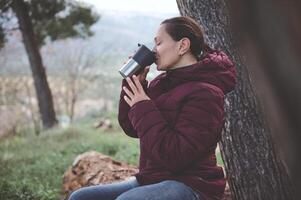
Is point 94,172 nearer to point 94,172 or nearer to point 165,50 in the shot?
point 94,172

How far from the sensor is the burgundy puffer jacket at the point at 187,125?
2105 millimetres

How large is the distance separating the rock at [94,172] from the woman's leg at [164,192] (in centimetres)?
267

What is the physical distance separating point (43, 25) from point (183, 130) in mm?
13467

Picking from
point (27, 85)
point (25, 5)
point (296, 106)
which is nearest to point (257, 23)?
point (296, 106)

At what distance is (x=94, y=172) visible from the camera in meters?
5.14

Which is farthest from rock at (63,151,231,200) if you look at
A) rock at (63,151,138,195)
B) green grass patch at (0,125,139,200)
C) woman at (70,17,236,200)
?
woman at (70,17,236,200)

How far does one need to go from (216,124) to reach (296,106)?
1.73 metres

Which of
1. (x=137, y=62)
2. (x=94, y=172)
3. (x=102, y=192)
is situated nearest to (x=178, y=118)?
(x=137, y=62)

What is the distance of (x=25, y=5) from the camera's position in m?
13.4

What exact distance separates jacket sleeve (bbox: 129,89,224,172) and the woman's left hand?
0.05 metres

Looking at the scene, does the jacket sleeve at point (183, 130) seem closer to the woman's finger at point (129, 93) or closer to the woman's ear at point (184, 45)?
the woman's finger at point (129, 93)

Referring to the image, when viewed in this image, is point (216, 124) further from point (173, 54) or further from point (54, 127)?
point (54, 127)

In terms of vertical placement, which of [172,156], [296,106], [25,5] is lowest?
[172,156]

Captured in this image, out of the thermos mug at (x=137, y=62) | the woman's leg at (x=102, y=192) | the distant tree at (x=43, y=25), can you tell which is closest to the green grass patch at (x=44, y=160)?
the distant tree at (x=43, y=25)
